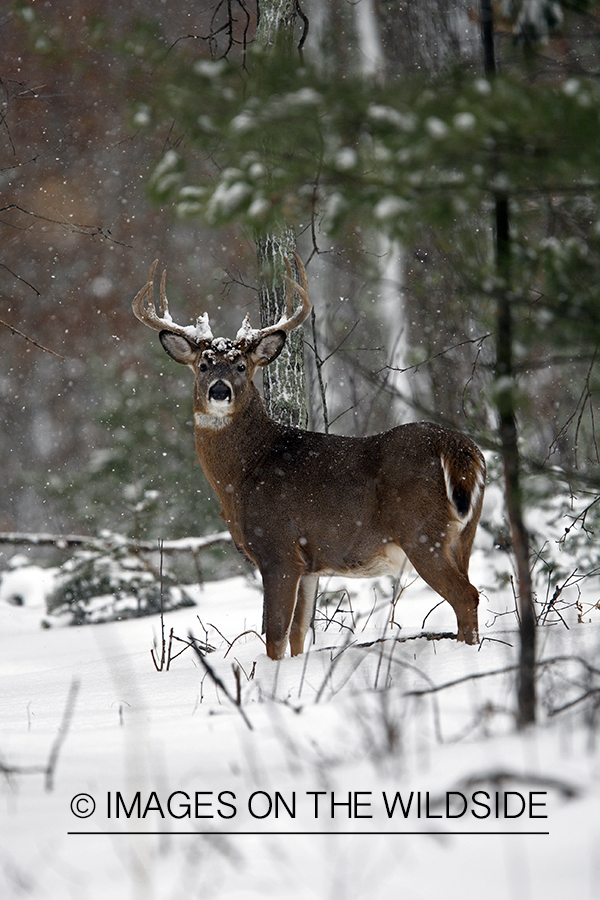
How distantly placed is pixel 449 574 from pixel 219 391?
1.96 meters

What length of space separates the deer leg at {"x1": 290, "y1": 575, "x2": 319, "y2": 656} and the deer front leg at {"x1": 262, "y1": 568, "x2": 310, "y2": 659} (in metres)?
0.31

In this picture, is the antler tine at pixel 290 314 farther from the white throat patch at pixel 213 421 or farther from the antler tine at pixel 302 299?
the white throat patch at pixel 213 421

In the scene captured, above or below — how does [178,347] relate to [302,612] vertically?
above

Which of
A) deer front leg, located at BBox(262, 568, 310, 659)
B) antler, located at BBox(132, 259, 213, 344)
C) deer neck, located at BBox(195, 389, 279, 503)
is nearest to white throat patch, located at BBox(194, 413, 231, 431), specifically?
deer neck, located at BBox(195, 389, 279, 503)

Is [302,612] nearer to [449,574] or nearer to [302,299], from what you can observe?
[449,574]

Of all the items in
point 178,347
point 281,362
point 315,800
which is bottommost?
point 315,800

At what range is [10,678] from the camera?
577cm

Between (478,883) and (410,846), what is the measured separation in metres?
0.20

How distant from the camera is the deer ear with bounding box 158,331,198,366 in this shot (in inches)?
222

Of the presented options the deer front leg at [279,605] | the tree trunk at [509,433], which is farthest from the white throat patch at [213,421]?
the tree trunk at [509,433]

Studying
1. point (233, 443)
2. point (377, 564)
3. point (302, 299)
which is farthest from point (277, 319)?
point (377, 564)

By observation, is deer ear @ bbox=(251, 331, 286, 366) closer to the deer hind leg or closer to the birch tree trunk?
the birch tree trunk

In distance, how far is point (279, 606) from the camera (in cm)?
495

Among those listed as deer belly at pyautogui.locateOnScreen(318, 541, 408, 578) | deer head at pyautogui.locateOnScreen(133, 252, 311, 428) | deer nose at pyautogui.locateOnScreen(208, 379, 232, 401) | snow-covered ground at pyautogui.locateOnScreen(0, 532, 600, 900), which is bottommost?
snow-covered ground at pyautogui.locateOnScreen(0, 532, 600, 900)
